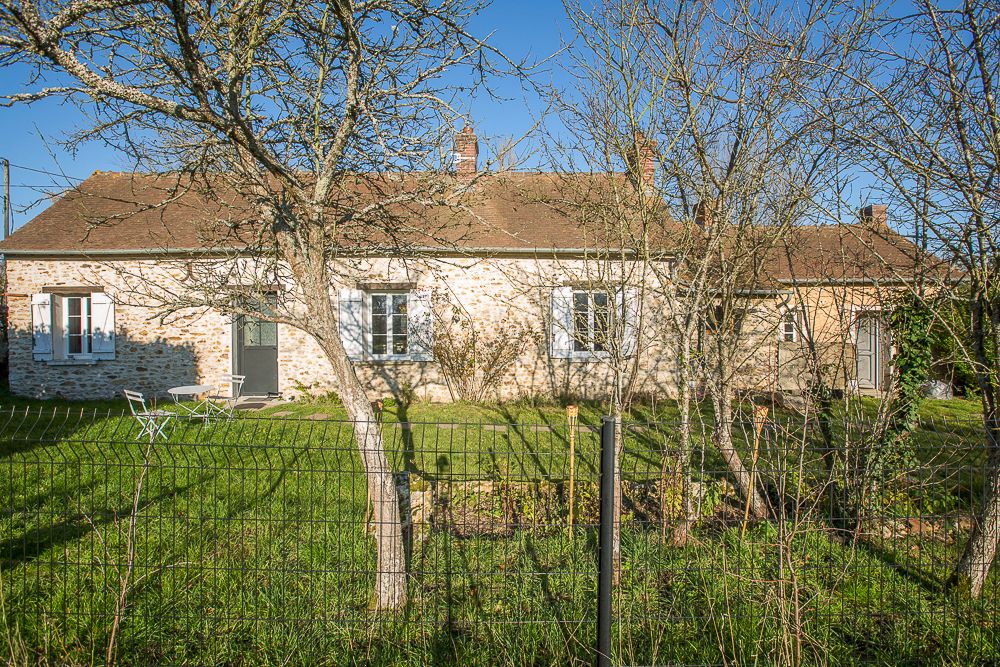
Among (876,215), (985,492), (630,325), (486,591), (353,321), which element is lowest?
(486,591)

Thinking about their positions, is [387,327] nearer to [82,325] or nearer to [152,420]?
[82,325]

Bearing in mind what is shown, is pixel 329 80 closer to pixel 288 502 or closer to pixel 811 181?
pixel 288 502

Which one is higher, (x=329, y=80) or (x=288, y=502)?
(x=329, y=80)

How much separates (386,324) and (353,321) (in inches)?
25.7

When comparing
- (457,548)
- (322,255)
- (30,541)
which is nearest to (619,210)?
(322,255)

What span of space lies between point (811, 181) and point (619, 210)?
71.3 inches

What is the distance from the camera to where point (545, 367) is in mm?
11711

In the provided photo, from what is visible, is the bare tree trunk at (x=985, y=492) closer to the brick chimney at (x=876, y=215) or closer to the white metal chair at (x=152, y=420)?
the brick chimney at (x=876, y=215)

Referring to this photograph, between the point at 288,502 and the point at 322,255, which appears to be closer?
the point at 322,255

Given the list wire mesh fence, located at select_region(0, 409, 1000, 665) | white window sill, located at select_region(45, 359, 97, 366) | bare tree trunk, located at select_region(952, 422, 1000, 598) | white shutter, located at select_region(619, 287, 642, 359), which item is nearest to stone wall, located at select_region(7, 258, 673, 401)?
white window sill, located at select_region(45, 359, 97, 366)

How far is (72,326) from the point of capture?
11836 millimetres

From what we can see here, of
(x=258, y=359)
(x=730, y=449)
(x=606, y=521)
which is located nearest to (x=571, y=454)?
(x=606, y=521)

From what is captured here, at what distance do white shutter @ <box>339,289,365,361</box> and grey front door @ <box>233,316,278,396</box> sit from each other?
66.6 inches

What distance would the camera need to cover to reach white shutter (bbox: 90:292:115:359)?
11523 millimetres
